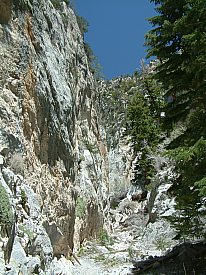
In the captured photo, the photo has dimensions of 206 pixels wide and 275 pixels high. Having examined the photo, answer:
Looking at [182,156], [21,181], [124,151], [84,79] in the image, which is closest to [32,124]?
[21,181]

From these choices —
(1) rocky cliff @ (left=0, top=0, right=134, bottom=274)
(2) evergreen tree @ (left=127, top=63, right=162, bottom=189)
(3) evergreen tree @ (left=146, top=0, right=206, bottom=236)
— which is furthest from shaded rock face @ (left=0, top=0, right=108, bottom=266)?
(2) evergreen tree @ (left=127, top=63, right=162, bottom=189)

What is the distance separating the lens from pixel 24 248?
907cm

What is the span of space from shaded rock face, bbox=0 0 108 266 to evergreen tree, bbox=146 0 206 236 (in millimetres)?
4698

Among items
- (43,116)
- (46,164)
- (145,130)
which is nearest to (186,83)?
(43,116)

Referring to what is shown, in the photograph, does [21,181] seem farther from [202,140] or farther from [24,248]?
[202,140]

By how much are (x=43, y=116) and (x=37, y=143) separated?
1.27m

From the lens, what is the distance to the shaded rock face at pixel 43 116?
11844mm

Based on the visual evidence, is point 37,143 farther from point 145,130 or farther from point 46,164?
point 145,130

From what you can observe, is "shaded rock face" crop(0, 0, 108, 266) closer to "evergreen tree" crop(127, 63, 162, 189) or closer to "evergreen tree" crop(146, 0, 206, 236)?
"evergreen tree" crop(146, 0, 206, 236)

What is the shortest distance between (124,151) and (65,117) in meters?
31.9

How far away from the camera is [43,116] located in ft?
45.9

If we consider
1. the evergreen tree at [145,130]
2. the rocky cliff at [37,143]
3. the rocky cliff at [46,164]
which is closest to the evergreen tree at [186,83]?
the rocky cliff at [46,164]

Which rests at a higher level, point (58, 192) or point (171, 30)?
point (171, 30)

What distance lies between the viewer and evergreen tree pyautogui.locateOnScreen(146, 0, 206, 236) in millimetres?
9844
